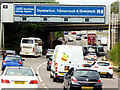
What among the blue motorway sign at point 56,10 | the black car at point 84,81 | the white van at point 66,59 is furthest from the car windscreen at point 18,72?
the blue motorway sign at point 56,10

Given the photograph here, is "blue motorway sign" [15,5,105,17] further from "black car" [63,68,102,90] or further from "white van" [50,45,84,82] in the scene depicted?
"black car" [63,68,102,90]

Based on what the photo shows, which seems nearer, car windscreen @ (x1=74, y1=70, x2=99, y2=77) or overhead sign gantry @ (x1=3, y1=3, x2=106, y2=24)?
car windscreen @ (x1=74, y1=70, x2=99, y2=77)

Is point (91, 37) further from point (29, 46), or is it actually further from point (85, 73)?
point (85, 73)

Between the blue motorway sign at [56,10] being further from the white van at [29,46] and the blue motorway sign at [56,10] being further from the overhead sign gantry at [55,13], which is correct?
the white van at [29,46]

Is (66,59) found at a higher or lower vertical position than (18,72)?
higher

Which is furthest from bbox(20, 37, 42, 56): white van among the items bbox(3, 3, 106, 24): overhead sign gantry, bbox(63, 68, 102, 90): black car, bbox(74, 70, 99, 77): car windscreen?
bbox(63, 68, 102, 90): black car

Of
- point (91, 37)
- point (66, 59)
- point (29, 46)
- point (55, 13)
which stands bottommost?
point (66, 59)

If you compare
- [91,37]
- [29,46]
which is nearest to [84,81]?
[29,46]

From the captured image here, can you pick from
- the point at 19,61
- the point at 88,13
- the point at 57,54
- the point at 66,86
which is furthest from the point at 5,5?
the point at 66,86

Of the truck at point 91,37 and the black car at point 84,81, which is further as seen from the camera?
the truck at point 91,37

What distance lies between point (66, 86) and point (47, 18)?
45055 mm

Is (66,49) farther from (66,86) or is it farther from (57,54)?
(66,86)

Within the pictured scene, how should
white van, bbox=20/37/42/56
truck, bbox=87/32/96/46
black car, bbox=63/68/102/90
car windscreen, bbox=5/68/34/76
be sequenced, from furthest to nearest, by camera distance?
truck, bbox=87/32/96/46
white van, bbox=20/37/42/56
black car, bbox=63/68/102/90
car windscreen, bbox=5/68/34/76

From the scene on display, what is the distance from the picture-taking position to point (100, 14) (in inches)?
2501
